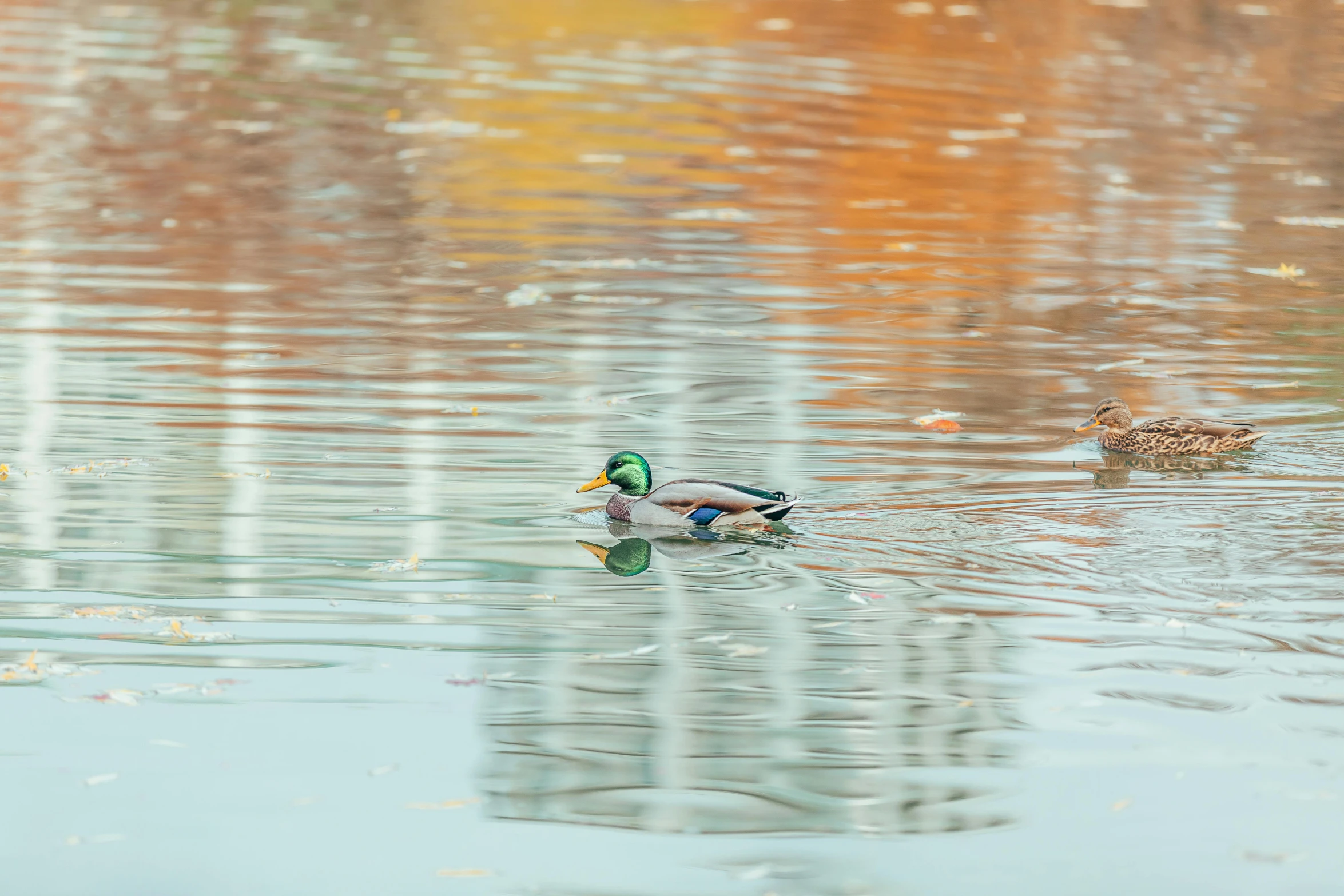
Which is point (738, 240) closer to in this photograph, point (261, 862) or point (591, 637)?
point (591, 637)

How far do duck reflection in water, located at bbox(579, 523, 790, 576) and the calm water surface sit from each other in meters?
0.04

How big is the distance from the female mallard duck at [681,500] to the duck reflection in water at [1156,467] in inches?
80.4

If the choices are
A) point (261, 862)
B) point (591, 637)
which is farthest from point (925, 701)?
point (261, 862)

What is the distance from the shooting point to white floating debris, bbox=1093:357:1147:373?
1309 centimetres

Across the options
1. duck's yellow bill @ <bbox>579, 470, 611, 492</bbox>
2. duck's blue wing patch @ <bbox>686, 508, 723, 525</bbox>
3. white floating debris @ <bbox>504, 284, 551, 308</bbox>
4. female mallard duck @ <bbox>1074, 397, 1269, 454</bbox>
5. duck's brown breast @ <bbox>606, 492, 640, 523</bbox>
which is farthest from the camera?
white floating debris @ <bbox>504, 284, 551, 308</bbox>

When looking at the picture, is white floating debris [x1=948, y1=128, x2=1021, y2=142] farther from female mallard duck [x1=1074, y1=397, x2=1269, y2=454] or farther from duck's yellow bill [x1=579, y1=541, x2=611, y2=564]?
duck's yellow bill [x1=579, y1=541, x2=611, y2=564]

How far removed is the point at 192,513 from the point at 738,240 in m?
9.61

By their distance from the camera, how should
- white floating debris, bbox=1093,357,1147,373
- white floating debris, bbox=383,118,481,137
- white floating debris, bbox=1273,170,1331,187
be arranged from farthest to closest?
white floating debris, bbox=383,118,481,137, white floating debris, bbox=1273,170,1331,187, white floating debris, bbox=1093,357,1147,373

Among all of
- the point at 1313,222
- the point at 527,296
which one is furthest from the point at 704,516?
the point at 1313,222

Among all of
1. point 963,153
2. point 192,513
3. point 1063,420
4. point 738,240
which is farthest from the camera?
point 963,153

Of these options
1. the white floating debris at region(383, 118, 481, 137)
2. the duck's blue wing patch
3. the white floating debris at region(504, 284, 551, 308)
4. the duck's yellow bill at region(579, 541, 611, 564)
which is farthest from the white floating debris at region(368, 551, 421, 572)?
the white floating debris at region(383, 118, 481, 137)

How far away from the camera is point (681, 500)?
8.95 m

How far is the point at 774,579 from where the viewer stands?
8273mm

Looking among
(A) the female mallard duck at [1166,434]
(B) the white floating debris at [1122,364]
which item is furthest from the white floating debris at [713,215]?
(A) the female mallard duck at [1166,434]
